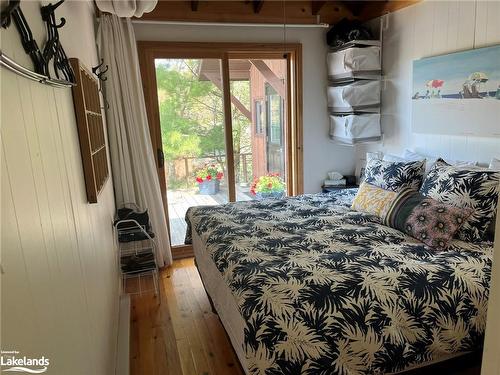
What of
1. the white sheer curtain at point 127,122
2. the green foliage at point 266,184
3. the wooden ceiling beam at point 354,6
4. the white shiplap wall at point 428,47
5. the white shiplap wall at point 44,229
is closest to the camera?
the white shiplap wall at point 44,229

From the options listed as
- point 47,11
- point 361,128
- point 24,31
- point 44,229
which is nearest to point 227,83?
point 361,128

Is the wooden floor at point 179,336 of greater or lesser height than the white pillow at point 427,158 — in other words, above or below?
below

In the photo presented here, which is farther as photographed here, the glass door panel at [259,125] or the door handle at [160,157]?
the glass door panel at [259,125]

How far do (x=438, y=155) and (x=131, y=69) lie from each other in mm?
2694

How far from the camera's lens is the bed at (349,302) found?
153 centimetres

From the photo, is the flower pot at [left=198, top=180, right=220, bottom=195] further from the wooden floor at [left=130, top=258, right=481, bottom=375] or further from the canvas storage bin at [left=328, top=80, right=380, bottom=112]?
the canvas storage bin at [left=328, top=80, right=380, bottom=112]

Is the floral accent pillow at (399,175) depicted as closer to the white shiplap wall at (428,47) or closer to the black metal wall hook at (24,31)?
the white shiplap wall at (428,47)

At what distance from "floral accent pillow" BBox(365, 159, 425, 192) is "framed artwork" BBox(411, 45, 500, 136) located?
0.43 meters

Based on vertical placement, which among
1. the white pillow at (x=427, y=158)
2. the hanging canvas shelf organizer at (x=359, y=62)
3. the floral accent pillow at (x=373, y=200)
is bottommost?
the floral accent pillow at (x=373, y=200)

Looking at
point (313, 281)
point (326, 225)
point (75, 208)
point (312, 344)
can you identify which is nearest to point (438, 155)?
point (326, 225)

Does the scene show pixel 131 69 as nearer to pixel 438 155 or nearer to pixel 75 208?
pixel 75 208

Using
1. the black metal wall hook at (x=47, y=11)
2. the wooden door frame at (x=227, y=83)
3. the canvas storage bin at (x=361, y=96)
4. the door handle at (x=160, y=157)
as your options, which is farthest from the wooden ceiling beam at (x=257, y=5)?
the black metal wall hook at (x=47, y=11)

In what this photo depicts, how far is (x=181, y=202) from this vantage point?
4.04 m

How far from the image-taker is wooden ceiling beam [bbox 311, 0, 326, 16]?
12.4 ft
